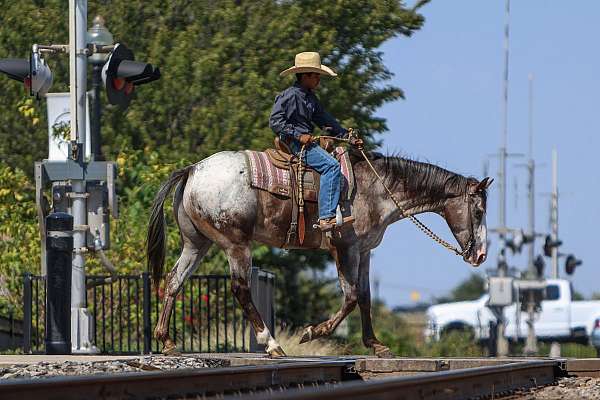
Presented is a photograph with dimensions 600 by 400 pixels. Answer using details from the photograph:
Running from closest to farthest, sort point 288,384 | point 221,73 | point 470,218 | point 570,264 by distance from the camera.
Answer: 1. point 288,384
2. point 470,218
3. point 221,73
4. point 570,264

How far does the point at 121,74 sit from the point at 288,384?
8614 millimetres

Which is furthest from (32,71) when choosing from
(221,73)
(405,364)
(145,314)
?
(221,73)

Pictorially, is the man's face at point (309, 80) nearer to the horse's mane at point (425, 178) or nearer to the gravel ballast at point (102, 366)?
the horse's mane at point (425, 178)

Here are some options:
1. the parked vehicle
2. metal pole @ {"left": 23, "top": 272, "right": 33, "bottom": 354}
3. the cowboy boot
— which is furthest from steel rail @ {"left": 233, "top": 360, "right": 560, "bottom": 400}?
the parked vehicle

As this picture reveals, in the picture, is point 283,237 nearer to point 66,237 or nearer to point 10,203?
point 66,237

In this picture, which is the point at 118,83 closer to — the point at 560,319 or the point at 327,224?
the point at 327,224

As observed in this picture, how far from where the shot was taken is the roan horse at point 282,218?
1648 centimetres

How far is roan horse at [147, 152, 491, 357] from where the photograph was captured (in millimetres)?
16484

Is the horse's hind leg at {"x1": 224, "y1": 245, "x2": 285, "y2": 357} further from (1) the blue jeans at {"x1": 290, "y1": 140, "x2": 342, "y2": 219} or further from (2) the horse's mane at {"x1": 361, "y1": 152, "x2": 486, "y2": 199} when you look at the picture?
(2) the horse's mane at {"x1": 361, "y1": 152, "x2": 486, "y2": 199}

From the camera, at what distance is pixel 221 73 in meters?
37.4

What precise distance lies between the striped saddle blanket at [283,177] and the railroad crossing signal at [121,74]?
471 cm

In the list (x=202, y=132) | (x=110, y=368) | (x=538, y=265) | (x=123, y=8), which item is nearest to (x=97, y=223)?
(x=110, y=368)

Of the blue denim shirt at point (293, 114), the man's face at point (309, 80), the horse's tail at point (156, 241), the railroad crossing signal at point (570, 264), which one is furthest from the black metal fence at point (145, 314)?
the railroad crossing signal at point (570, 264)

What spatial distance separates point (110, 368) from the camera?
44.9 ft
